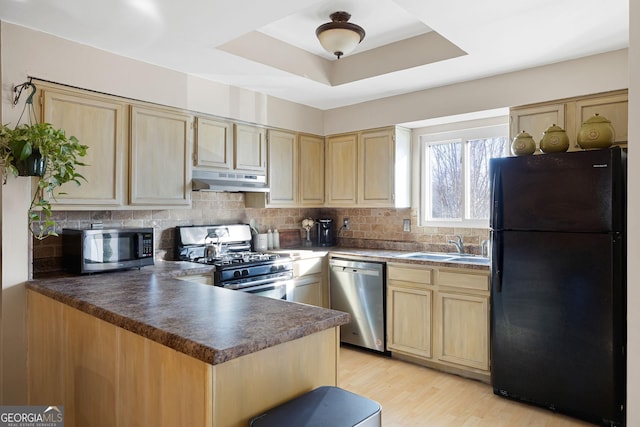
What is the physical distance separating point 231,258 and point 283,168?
1.07 meters

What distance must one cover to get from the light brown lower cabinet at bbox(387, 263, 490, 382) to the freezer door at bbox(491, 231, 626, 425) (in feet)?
0.69

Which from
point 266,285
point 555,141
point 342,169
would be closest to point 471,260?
point 555,141

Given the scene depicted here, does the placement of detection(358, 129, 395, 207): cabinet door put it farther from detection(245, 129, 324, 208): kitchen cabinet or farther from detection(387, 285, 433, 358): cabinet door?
detection(387, 285, 433, 358): cabinet door

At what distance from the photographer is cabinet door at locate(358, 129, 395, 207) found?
397 centimetres

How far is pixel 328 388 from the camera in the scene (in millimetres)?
1526

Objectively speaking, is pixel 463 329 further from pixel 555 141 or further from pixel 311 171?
pixel 311 171

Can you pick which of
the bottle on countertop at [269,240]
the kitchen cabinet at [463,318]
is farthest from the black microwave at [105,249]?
the kitchen cabinet at [463,318]

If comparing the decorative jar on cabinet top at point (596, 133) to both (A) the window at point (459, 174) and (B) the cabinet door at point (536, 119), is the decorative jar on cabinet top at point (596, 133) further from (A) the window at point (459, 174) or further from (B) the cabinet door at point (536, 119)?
(A) the window at point (459, 174)

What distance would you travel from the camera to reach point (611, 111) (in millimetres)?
2756

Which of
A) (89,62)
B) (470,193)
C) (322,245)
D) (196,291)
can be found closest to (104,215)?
(89,62)

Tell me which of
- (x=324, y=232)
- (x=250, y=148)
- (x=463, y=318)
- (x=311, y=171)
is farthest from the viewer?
(x=324, y=232)

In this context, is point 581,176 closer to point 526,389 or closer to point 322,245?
point 526,389

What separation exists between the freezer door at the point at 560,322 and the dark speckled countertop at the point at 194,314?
168 centimetres

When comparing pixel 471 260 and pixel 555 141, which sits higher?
pixel 555 141
